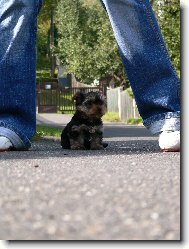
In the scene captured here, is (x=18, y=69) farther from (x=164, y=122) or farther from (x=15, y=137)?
(x=164, y=122)

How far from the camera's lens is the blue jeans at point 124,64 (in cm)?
417

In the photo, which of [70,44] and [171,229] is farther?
[70,44]

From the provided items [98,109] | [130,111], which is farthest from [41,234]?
[130,111]

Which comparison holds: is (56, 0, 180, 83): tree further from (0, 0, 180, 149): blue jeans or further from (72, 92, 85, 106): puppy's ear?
(0, 0, 180, 149): blue jeans

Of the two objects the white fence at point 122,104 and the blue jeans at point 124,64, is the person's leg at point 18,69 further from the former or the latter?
the white fence at point 122,104

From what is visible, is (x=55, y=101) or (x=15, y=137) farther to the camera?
(x=55, y=101)

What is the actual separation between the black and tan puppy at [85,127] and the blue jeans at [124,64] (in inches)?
35.5

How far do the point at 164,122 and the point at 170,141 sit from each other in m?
0.20

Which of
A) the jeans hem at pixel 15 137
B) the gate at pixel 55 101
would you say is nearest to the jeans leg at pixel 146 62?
the jeans hem at pixel 15 137

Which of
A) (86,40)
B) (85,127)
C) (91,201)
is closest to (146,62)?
(85,127)

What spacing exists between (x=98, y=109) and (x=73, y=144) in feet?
3.18

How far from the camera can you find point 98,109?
6.46m

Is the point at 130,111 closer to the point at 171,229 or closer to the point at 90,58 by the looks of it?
the point at 90,58

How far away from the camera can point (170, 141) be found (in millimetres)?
3975
